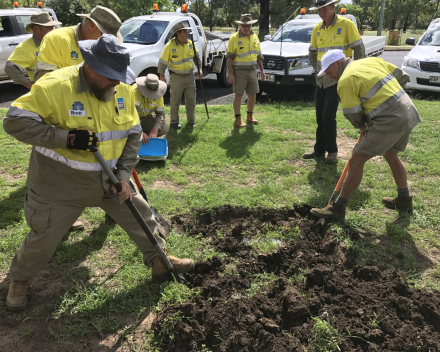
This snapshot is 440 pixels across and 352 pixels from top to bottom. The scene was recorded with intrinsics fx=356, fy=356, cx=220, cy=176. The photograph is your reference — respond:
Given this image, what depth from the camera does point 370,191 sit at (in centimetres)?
503

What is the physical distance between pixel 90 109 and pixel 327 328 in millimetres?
2470

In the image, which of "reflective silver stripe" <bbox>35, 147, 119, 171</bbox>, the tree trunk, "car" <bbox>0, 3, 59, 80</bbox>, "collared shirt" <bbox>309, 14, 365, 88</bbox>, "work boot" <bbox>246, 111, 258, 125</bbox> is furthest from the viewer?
the tree trunk

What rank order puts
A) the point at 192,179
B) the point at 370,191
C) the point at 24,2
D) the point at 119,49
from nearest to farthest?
the point at 119,49 → the point at 370,191 → the point at 192,179 → the point at 24,2

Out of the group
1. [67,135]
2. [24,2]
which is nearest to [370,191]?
[67,135]

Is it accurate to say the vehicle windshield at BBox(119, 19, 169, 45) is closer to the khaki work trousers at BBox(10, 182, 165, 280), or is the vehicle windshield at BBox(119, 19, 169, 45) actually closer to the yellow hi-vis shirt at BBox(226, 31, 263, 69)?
the yellow hi-vis shirt at BBox(226, 31, 263, 69)

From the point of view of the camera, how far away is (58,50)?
13.3 feet

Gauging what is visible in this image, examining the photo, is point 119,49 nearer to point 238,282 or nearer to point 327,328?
point 238,282

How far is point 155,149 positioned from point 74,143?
3.40 meters

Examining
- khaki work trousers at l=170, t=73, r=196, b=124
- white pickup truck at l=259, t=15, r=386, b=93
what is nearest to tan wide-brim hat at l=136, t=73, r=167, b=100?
khaki work trousers at l=170, t=73, r=196, b=124

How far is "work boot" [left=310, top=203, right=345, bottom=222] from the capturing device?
4.26 meters

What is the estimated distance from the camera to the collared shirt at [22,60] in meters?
4.99

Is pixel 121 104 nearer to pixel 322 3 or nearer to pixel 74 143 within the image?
pixel 74 143

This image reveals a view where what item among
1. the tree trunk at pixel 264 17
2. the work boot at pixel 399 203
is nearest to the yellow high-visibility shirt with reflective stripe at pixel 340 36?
the work boot at pixel 399 203

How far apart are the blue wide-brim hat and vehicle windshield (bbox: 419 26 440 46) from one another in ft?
36.5
